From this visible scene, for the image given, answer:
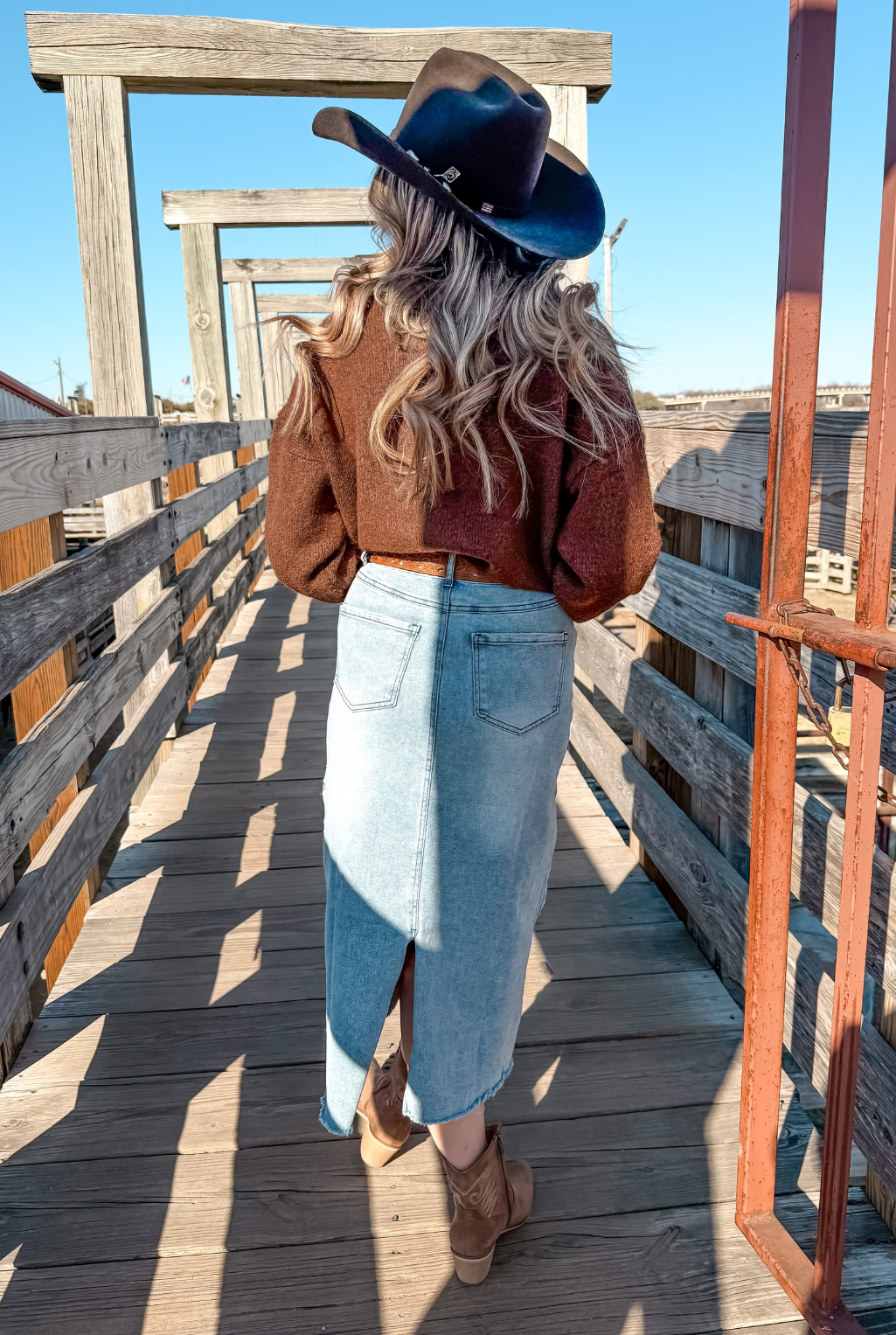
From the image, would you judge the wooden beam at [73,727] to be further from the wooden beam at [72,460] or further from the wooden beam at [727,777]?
the wooden beam at [727,777]

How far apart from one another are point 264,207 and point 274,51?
4.33 meters

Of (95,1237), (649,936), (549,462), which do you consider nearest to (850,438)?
(549,462)

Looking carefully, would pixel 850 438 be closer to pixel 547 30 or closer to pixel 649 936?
pixel 649 936

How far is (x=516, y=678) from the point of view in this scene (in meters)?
1.49

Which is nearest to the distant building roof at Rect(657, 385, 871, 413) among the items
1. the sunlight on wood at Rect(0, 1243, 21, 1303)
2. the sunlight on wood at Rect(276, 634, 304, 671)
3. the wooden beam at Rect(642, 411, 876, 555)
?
the wooden beam at Rect(642, 411, 876, 555)

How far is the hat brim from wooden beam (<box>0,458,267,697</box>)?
1033 millimetres

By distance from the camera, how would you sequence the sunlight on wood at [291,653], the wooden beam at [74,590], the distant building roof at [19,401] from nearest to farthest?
the wooden beam at [74,590]
the sunlight on wood at [291,653]
the distant building roof at [19,401]

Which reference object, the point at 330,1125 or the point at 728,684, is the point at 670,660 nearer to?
the point at 728,684

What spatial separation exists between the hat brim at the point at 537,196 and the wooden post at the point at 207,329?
18.8 feet

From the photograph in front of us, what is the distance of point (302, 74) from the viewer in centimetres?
336

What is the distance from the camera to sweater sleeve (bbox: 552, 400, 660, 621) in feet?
4.68

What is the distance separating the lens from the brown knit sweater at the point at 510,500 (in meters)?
1.42

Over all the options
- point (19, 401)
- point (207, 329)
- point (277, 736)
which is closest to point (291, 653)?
point (277, 736)

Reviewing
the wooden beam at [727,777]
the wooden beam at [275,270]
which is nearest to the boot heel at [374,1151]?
the wooden beam at [727,777]
